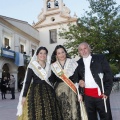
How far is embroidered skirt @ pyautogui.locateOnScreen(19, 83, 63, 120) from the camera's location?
13.4ft

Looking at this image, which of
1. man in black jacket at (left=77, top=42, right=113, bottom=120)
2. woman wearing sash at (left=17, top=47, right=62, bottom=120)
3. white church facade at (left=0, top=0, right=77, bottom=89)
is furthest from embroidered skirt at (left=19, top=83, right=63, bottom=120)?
white church facade at (left=0, top=0, right=77, bottom=89)

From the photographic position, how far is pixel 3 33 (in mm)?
22922

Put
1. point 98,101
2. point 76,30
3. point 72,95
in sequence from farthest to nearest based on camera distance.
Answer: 1. point 76,30
2. point 72,95
3. point 98,101

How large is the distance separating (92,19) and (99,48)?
2161mm

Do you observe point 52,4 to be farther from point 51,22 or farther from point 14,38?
point 14,38

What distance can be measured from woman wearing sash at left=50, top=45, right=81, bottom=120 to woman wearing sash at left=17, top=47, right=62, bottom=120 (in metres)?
0.10

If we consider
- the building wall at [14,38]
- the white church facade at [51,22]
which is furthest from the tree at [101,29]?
the white church facade at [51,22]

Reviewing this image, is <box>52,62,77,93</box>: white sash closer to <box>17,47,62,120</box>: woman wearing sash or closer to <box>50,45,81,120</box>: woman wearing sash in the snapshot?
<box>50,45,81,120</box>: woman wearing sash

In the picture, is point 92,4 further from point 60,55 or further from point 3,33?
point 60,55

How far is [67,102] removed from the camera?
4164mm

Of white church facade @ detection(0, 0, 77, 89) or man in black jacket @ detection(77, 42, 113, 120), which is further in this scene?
white church facade @ detection(0, 0, 77, 89)

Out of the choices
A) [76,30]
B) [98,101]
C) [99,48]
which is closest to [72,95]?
[98,101]

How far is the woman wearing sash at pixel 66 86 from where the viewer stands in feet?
13.6

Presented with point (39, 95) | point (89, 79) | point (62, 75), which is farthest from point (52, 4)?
point (89, 79)
